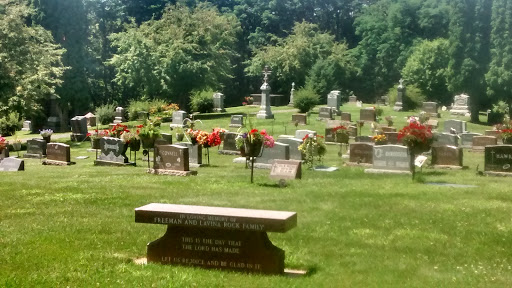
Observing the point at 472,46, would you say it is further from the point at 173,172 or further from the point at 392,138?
the point at 173,172

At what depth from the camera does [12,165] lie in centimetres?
2489

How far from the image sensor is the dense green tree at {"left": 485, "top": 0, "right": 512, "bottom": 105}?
4609 cm

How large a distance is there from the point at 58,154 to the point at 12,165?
8.92ft

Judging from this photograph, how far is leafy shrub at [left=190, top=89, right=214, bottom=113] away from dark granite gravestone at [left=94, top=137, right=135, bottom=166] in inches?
1042

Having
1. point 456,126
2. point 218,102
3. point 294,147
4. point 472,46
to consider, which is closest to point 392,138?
point 294,147

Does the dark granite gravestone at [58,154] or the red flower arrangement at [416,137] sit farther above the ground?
the red flower arrangement at [416,137]

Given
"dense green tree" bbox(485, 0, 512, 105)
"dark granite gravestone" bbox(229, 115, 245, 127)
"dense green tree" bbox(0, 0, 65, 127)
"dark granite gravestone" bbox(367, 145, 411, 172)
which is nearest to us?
"dark granite gravestone" bbox(367, 145, 411, 172)

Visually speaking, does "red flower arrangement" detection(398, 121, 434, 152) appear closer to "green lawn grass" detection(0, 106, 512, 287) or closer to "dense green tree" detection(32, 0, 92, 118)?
"green lawn grass" detection(0, 106, 512, 287)

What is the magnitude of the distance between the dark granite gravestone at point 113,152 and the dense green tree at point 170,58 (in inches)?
973

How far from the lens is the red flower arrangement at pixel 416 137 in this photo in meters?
20.3

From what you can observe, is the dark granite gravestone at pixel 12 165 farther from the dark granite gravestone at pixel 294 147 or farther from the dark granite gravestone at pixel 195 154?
the dark granite gravestone at pixel 294 147

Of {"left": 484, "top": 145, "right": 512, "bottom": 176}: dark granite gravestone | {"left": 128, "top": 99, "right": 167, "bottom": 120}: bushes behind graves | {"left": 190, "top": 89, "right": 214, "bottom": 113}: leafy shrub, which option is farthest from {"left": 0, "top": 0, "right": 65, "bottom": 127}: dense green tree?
{"left": 484, "top": 145, "right": 512, "bottom": 176}: dark granite gravestone

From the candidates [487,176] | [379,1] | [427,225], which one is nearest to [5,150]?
[487,176]

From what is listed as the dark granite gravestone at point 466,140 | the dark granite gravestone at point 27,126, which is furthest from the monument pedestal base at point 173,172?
the dark granite gravestone at point 27,126
